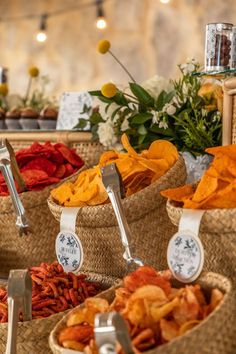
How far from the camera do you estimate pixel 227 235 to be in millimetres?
1100

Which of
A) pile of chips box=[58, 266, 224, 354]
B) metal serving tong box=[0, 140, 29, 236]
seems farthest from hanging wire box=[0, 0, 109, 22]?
pile of chips box=[58, 266, 224, 354]

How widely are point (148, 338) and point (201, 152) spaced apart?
2.81ft

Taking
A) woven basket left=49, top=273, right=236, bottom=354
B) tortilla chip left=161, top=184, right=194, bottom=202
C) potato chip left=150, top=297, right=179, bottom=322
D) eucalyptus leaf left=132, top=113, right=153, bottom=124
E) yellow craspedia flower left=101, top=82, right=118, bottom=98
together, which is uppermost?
yellow craspedia flower left=101, top=82, right=118, bottom=98

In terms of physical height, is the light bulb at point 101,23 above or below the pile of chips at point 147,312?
above

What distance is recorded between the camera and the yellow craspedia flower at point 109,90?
183 cm

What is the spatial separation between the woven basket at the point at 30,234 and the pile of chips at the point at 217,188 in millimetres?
584

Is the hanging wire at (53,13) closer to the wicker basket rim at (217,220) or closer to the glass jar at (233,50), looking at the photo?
the glass jar at (233,50)

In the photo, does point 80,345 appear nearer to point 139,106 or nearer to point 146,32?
point 139,106

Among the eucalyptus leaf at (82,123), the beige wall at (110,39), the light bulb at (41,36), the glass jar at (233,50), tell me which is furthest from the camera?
the light bulb at (41,36)

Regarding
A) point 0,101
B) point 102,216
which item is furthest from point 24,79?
point 102,216

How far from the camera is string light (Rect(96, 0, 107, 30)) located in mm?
4660

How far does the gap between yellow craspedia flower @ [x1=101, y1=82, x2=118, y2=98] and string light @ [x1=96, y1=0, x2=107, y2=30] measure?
2.92 meters

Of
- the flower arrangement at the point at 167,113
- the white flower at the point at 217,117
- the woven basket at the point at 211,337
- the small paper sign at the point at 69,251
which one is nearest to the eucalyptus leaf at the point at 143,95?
the flower arrangement at the point at 167,113

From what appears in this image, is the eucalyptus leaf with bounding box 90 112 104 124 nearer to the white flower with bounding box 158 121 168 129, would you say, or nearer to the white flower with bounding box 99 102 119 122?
the white flower with bounding box 99 102 119 122
